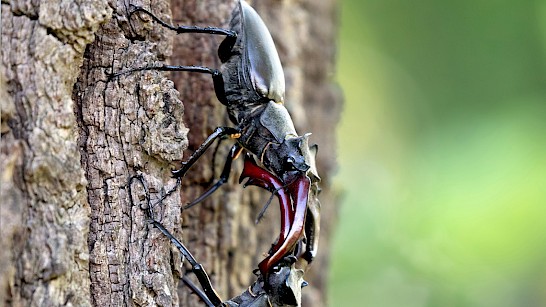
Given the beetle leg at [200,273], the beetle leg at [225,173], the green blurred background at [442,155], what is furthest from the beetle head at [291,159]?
the green blurred background at [442,155]

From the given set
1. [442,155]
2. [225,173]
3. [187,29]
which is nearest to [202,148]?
[225,173]

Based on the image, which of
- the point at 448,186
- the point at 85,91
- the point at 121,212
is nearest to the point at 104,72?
the point at 85,91

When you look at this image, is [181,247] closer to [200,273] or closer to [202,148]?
[200,273]

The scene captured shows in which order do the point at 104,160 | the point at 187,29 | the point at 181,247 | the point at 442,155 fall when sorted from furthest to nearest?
1. the point at 442,155
2. the point at 187,29
3. the point at 181,247
4. the point at 104,160

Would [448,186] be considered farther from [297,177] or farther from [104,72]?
[104,72]

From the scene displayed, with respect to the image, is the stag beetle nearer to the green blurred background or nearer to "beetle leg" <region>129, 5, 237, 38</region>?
"beetle leg" <region>129, 5, 237, 38</region>

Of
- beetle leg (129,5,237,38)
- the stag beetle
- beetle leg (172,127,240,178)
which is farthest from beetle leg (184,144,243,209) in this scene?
beetle leg (129,5,237,38)
